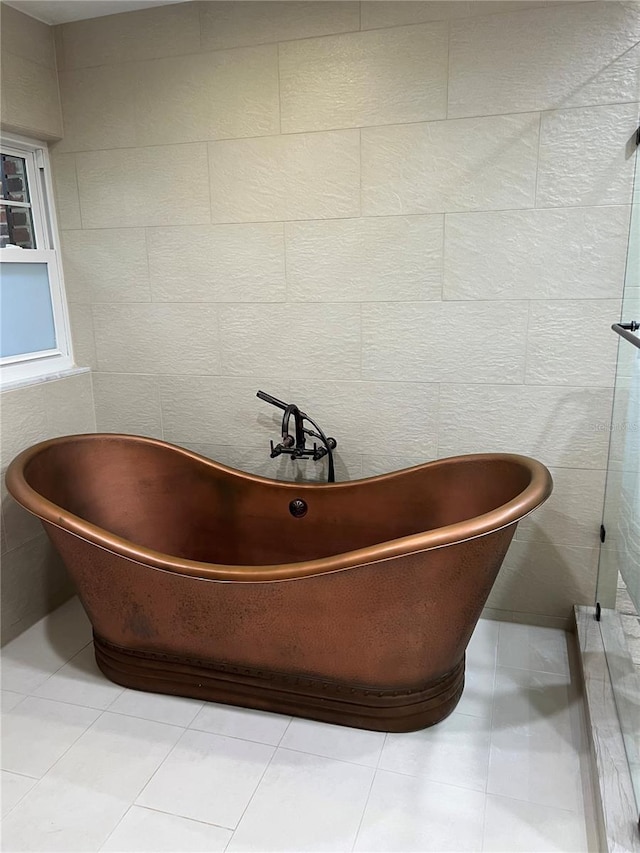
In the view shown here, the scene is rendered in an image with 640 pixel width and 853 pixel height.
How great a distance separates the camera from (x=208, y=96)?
2.27 metres

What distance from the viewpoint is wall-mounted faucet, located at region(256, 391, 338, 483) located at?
220 cm

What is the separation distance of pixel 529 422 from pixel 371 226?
909 mm

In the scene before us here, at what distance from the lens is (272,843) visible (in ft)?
4.75

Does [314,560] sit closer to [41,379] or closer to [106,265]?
[41,379]

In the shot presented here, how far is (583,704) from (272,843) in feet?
3.36

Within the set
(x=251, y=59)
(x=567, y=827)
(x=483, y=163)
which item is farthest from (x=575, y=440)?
(x=251, y=59)

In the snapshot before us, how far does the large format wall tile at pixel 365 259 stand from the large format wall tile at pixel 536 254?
0.21ft

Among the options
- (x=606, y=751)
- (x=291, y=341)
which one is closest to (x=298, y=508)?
(x=291, y=341)

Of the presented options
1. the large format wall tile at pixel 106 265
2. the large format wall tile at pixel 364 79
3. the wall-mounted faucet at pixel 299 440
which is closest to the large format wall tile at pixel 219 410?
the wall-mounted faucet at pixel 299 440

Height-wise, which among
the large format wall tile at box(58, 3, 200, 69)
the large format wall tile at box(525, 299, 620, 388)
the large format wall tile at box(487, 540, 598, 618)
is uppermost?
the large format wall tile at box(58, 3, 200, 69)

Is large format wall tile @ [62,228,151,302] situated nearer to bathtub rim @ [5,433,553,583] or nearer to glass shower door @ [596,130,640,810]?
bathtub rim @ [5,433,553,583]

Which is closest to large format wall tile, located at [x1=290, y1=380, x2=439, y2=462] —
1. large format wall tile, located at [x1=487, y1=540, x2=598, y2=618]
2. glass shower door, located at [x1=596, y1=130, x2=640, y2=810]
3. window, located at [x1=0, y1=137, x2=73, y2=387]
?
large format wall tile, located at [x1=487, y1=540, x2=598, y2=618]

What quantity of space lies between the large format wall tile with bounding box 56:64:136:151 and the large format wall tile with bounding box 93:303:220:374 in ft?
2.17

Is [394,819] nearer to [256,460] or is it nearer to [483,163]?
[256,460]
